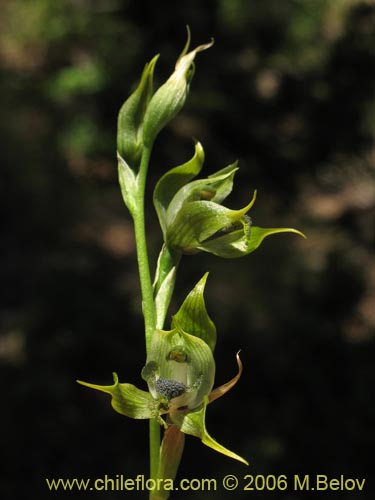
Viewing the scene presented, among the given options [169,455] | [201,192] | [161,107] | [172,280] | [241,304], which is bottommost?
[241,304]

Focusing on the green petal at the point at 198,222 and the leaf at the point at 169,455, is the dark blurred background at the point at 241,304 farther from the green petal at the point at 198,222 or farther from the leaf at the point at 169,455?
the green petal at the point at 198,222

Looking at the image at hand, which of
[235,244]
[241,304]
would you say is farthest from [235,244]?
[241,304]

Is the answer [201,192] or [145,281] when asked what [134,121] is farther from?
[145,281]

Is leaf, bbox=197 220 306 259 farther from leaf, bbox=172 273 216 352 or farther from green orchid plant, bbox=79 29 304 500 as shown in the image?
leaf, bbox=172 273 216 352

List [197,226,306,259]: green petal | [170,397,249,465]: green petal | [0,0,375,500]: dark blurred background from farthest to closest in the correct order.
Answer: [0,0,375,500]: dark blurred background
[197,226,306,259]: green petal
[170,397,249,465]: green petal

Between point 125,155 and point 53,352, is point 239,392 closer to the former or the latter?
point 53,352

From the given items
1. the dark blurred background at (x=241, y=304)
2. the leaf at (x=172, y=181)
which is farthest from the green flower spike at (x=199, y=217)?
the dark blurred background at (x=241, y=304)

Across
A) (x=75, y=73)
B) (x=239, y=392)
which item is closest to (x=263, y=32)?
(x=75, y=73)

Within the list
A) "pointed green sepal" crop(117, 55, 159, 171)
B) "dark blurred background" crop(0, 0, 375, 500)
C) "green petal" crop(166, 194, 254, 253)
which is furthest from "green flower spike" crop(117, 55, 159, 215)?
"dark blurred background" crop(0, 0, 375, 500)
